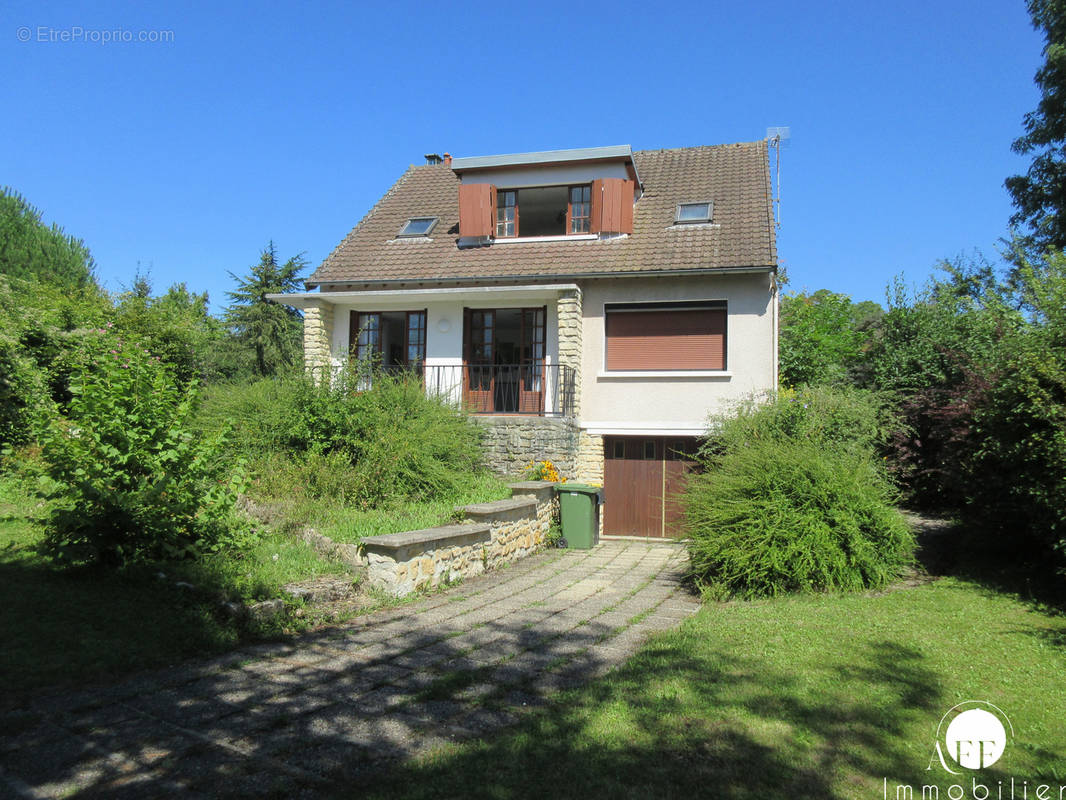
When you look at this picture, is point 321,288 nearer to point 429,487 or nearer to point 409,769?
point 429,487

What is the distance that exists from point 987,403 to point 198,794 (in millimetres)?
7952

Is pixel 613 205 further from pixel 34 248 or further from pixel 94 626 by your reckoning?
pixel 34 248

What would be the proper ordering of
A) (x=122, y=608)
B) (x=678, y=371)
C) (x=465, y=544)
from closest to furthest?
(x=122, y=608)
(x=465, y=544)
(x=678, y=371)

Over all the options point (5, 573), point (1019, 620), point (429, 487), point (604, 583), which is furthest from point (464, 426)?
point (1019, 620)

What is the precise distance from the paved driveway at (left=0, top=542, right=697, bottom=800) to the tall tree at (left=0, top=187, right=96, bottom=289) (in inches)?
1074

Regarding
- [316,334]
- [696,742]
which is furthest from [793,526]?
[316,334]

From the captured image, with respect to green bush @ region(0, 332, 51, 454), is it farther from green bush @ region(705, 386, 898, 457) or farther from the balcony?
green bush @ region(705, 386, 898, 457)

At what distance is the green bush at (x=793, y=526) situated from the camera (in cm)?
735

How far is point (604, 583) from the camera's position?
28.7ft

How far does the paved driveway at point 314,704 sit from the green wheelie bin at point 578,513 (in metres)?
4.78

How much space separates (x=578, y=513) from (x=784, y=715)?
7.87m

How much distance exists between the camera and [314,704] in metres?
4.34

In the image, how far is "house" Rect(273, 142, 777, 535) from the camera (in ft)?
43.4

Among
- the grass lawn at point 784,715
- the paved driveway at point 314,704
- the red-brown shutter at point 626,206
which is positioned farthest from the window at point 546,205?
the grass lawn at point 784,715
